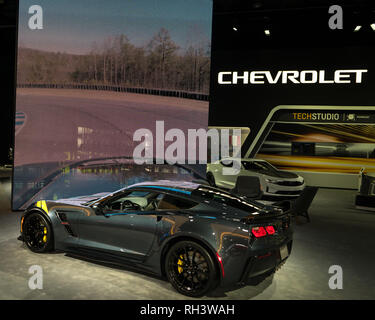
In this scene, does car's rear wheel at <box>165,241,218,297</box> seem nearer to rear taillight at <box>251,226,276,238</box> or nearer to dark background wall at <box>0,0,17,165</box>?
rear taillight at <box>251,226,276,238</box>

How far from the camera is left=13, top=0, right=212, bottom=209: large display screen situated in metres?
7.70

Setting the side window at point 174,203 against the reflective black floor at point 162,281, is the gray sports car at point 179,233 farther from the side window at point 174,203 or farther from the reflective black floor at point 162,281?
the reflective black floor at point 162,281

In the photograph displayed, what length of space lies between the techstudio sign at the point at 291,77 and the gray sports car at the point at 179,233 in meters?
11.3

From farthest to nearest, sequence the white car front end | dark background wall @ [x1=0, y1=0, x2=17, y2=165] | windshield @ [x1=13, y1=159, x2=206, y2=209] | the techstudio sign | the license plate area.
→ dark background wall @ [x1=0, y1=0, x2=17, y2=165] → the techstudio sign → the white car front end → windshield @ [x1=13, y1=159, x2=206, y2=209] → the license plate area

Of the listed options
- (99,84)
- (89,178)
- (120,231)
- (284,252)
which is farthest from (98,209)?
(99,84)

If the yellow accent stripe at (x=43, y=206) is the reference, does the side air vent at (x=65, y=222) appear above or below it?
below

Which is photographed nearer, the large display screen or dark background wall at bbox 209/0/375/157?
the large display screen

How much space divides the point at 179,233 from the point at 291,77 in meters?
12.3

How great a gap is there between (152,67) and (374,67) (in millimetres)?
9603

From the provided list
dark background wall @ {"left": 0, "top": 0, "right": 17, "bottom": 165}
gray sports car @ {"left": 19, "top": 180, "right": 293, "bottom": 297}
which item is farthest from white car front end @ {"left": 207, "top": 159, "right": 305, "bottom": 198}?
dark background wall @ {"left": 0, "top": 0, "right": 17, "bottom": 165}

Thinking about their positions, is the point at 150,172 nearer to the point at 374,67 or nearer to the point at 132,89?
the point at 132,89

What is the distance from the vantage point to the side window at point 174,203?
3889mm

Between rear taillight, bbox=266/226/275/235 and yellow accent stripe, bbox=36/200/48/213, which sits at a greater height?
rear taillight, bbox=266/226/275/235

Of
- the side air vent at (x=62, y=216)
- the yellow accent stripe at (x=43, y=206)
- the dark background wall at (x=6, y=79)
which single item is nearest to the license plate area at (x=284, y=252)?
the side air vent at (x=62, y=216)
